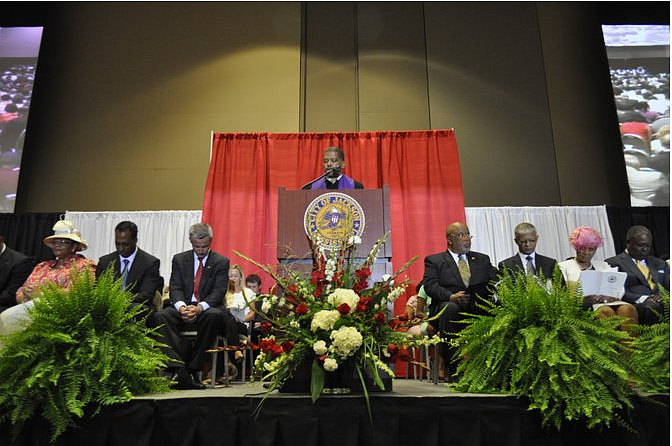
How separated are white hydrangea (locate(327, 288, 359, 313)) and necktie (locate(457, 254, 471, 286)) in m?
1.76

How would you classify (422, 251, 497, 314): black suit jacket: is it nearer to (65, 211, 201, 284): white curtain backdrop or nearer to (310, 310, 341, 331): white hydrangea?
(310, 310, 341, 331): white hydrangea

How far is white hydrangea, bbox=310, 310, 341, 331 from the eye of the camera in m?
2.71

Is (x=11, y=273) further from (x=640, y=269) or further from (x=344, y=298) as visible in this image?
(x=640, y=269)

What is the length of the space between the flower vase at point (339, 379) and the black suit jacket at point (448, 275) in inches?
57.8

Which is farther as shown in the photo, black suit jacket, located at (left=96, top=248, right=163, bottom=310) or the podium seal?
black suit jacket, located at (left=96, top=248, right=163, bottom=310)

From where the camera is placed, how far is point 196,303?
4242 mm

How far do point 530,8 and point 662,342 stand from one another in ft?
21.7

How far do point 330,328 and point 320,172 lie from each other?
4679 mm

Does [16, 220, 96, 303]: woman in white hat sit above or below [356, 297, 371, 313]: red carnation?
above

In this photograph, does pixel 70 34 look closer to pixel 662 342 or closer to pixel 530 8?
pixel 530 8

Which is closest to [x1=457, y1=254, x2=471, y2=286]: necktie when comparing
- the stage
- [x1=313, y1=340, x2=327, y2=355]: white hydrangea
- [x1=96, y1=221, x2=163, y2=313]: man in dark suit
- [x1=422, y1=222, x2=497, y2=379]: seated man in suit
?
[x1=422, y1=222, x2=497, y2=379]: seated man in suit

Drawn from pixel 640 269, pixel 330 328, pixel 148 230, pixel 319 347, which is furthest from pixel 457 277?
pixel 148 230

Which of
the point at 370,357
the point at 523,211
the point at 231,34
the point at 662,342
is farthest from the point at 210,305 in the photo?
the point at 231,34

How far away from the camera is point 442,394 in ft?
9.41
